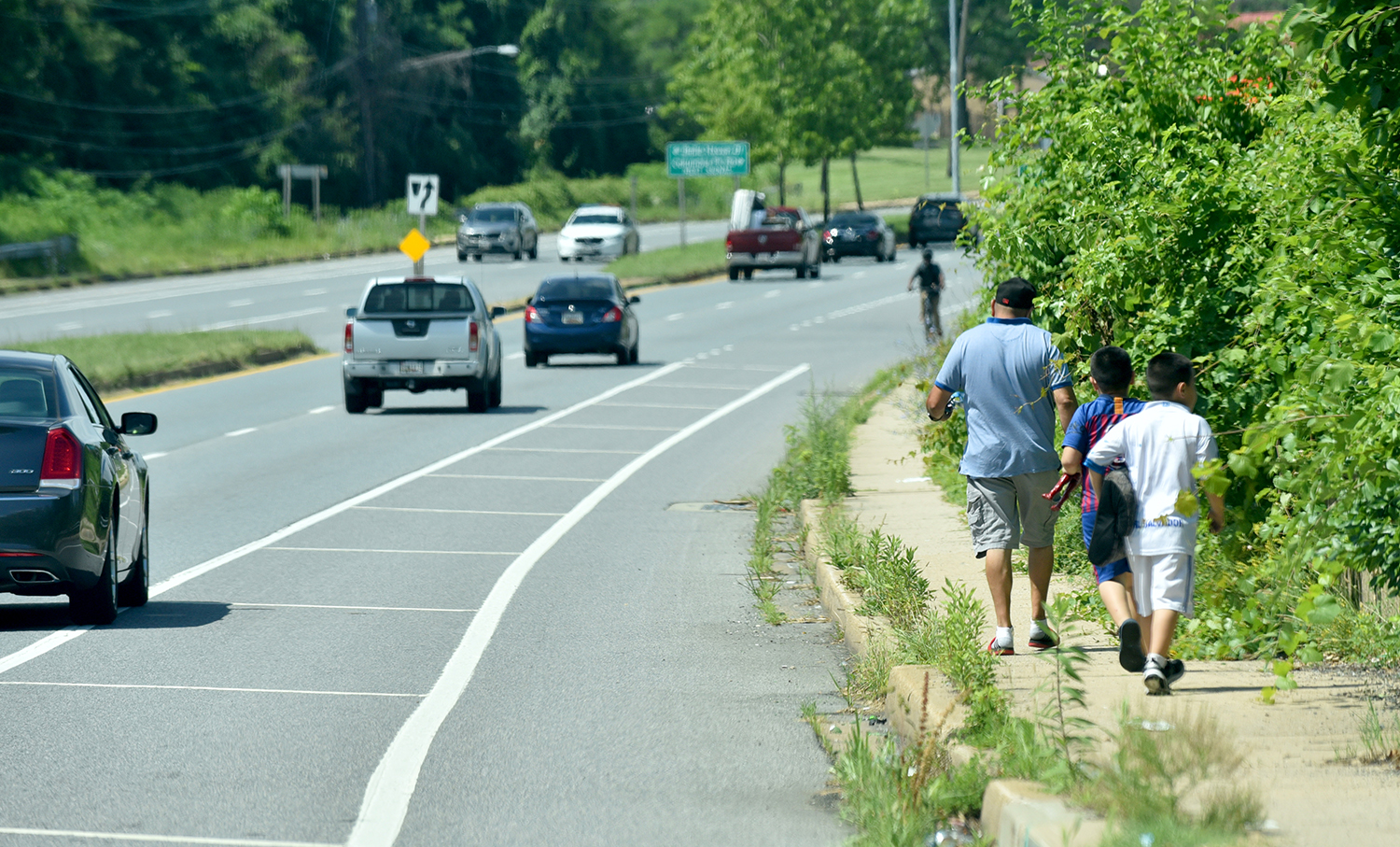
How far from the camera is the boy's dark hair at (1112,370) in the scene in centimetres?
800

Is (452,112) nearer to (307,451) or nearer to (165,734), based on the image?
(307,451)

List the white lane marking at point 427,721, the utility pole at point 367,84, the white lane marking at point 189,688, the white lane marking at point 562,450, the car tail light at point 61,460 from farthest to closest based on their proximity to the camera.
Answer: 1. the utility pole at point 367,84
2. the white lane marking at point 562,450
3. the car tail light at point 61,460
4. the white lane marking at point 189,688
5. the white lane marking at point 427,721

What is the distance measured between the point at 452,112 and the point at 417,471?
265 feet

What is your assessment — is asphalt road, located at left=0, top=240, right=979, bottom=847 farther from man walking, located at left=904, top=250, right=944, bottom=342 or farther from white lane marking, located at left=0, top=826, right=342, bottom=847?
man walking, located at left=904, top=250, right=944, bottom=342

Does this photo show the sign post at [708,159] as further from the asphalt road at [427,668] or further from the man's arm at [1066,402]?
the man's arm at [1066,402]

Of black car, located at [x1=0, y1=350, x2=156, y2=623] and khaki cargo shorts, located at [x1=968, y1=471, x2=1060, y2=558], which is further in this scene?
black car, located at [x1=0, y1=350, x2=156, y2=623]

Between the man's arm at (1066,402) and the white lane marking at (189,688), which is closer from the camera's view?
the man's arm at (1066,402)

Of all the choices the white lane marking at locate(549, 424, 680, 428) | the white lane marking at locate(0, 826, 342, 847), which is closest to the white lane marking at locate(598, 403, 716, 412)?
the white lane marking at locate(549, 424, 680, 428)

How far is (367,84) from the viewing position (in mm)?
83062

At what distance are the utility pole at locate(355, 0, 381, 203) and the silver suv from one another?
21368 mm

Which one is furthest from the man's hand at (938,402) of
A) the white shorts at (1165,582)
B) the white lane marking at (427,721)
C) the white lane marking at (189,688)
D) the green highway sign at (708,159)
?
the green highway sign at (708,159)

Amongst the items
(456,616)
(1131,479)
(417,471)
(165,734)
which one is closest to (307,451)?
(417,471)

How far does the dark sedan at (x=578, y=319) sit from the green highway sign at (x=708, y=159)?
113ft

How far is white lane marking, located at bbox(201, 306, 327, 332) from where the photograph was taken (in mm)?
39844
